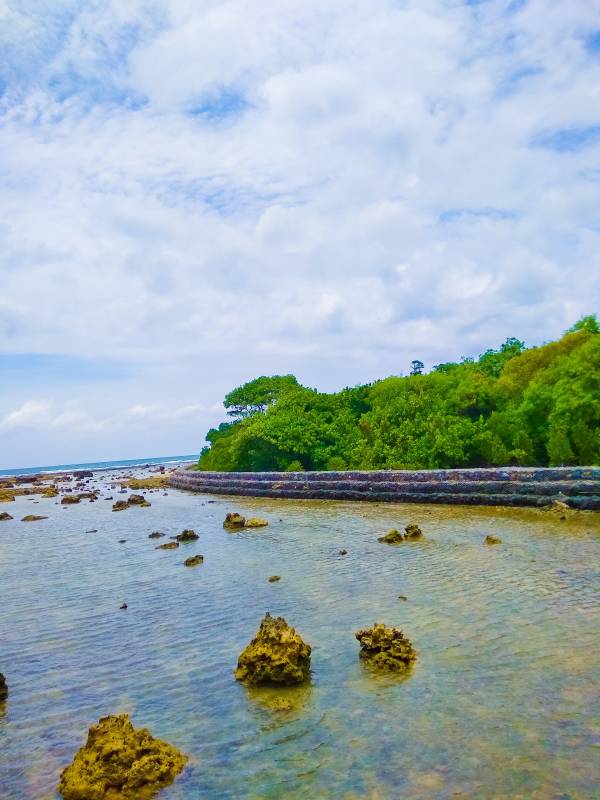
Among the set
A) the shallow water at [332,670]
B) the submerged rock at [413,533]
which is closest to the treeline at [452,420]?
the shallow water at [332,670]

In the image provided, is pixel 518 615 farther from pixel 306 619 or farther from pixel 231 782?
pixel 231 782

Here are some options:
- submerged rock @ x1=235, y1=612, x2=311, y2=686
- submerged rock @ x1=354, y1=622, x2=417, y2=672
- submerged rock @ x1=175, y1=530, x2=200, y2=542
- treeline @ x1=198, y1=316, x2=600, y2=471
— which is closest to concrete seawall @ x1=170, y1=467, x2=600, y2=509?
treeline @ x1=198, y1=316, x2=600, y2=471

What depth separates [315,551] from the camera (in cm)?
1273

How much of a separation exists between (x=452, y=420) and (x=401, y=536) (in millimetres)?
11943

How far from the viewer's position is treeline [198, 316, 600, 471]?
20688mm

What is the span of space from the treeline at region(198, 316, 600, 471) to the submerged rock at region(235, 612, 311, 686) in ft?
54.6

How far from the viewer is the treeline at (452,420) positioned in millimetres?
20688

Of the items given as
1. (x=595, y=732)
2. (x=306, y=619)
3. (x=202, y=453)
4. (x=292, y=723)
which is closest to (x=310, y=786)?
(x=292, y=723)

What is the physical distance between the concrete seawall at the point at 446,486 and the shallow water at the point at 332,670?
3534 mm

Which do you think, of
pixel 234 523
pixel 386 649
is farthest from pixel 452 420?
pixel 386 649

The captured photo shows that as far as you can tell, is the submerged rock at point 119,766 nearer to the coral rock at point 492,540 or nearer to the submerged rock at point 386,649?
the submerged rock at point 386,649

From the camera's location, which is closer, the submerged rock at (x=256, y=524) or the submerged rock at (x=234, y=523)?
the submerged rock at (x=234, y=523)

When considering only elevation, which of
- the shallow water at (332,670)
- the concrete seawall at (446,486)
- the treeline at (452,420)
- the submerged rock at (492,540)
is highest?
the treeline at (452,420)

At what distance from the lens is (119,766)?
164 inches
